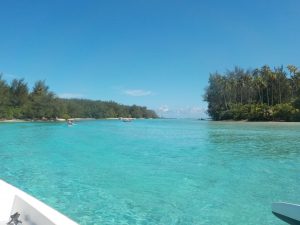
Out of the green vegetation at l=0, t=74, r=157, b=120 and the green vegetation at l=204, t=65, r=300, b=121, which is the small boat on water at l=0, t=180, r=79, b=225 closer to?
the green vegetation at l=204, t=65, r=300, b=121

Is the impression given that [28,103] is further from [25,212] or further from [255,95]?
[25,212]

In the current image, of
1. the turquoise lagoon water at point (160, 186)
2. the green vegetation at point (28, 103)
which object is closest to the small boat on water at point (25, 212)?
the turquoise lagoon water at point (160, 186)

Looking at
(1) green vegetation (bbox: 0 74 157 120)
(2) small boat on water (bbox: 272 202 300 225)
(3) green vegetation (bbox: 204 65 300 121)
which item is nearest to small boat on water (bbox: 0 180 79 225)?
(2) small boat on water (bbox: 272 202 300 225)

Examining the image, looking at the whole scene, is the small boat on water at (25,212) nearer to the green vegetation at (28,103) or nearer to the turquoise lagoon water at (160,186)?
the turquoise lagoon water at (160,186)

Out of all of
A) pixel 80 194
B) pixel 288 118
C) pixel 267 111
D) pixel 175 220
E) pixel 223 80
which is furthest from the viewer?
pixel 223 80

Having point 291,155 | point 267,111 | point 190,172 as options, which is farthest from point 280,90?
point 190,172

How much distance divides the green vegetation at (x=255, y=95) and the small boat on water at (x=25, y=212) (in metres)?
59.7

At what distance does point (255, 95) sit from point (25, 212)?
7877 cm

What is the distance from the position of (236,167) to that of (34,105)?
80369 mm

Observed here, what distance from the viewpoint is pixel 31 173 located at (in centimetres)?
1151

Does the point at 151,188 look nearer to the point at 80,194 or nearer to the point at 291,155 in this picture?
the point at 80,194

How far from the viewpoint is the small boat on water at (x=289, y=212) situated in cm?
419

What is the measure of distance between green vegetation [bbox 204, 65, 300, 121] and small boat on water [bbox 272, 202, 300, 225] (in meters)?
58.3

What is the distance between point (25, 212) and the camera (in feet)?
12.2
